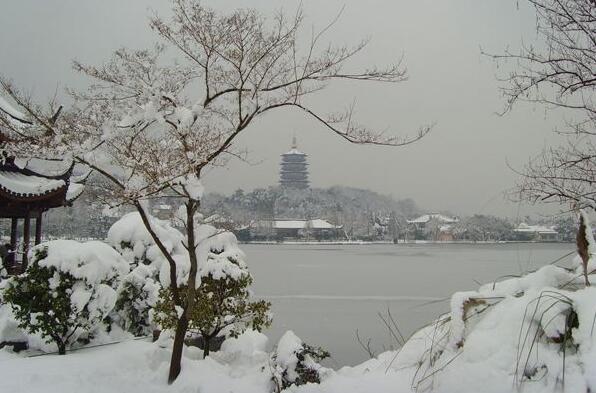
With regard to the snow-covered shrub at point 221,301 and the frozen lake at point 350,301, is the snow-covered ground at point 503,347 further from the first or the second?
the snow-covered shrub at point 221,301

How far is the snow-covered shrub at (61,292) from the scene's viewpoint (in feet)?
15.9

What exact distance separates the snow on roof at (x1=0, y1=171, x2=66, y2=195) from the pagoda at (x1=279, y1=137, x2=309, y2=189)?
266 feet

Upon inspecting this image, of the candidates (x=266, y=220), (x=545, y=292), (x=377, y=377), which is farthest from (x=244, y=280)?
(x=266, y=220)

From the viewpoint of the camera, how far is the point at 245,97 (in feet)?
13.8

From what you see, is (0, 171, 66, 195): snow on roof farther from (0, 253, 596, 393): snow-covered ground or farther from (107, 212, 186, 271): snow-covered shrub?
(0, 253, 596, 393): snow-covered ground

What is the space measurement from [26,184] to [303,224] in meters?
63.0

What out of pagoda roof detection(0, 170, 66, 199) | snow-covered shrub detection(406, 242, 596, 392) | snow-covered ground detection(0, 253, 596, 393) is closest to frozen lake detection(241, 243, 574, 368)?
snow-covered ground detection(0, 253, 596, 393)

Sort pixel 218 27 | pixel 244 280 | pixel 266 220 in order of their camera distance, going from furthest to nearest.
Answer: pixel 266 220
pixel 244 280
pixel 218 27

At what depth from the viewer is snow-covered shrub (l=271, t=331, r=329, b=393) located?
3.42 m

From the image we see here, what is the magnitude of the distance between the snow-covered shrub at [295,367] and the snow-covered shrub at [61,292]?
7.78ft

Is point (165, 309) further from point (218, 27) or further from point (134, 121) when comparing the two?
point (218, 27)

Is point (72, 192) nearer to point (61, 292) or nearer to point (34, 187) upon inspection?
point (34, 187)

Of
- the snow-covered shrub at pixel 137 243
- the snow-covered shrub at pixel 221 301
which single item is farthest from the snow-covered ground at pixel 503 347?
the snow-covered shrub at pixel 137 243

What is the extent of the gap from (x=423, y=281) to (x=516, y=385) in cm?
1720
